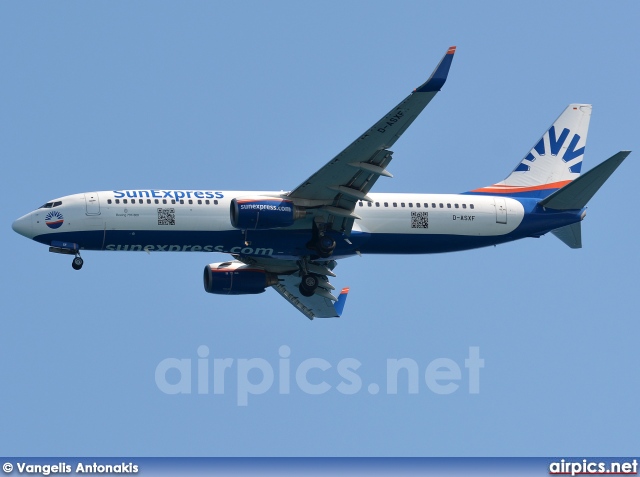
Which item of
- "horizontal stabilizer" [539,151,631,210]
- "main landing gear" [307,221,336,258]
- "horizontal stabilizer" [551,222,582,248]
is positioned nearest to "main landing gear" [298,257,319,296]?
"main landing gear" [307,221,336,258]

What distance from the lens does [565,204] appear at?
8306 cm

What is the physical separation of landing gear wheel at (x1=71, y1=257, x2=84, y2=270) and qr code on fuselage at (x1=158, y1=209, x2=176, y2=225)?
186 inches

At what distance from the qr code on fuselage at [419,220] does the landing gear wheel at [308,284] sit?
642 centimetres

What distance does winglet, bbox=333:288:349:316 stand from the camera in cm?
8962

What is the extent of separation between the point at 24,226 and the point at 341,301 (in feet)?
66.9

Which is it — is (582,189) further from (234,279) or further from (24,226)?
(24,226)

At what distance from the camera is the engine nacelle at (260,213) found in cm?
7694

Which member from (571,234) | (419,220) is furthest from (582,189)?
(419,220)

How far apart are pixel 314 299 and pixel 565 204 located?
15.8 m

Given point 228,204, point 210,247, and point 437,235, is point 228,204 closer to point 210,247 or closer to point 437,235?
point 210,247

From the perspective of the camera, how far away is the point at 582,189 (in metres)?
81.7

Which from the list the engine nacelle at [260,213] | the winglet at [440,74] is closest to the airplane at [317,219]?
the engine nacelle at [260,213]

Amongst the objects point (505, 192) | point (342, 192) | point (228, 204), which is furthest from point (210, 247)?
point (505, 192)

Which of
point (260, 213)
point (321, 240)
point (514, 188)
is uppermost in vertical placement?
point (514, 188)
